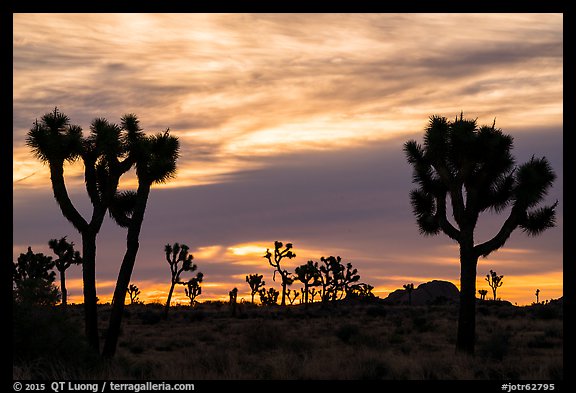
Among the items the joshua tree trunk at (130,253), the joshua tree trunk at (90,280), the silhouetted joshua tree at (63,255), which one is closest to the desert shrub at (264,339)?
the joshua tree trunk at (130,253)

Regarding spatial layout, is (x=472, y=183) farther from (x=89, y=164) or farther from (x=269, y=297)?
(x=269, y=297)

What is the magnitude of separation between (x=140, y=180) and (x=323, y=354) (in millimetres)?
7810

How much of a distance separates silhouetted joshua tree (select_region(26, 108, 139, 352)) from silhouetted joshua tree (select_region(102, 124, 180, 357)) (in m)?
0.38

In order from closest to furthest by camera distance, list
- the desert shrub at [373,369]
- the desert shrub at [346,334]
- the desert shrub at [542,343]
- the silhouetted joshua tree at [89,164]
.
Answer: the desert shrub at [373,369]
the silhouetted joshua tree at [89,164]
the desert shrub at [542,343]
the desert shrub at [346,334]

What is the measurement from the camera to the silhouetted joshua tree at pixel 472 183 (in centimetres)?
2372

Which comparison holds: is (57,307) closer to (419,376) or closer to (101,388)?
(101,388)

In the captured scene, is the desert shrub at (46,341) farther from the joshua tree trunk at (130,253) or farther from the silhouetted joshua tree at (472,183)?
the silhouetted joshua tree at (472,183)

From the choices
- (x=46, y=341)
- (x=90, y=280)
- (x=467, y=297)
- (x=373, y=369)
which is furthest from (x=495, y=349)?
(x=46, y=341)

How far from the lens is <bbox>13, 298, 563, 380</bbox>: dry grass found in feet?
53.2

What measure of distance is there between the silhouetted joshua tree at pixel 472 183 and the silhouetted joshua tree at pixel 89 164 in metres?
9.81

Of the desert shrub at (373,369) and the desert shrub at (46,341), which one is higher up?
the desert shrub at (46,341)

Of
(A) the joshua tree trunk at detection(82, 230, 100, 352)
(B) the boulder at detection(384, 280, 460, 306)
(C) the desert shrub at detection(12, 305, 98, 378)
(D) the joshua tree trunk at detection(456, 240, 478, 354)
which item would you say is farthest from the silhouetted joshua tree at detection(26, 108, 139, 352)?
(B) the boulder at detection(384, 280, 460, 306)

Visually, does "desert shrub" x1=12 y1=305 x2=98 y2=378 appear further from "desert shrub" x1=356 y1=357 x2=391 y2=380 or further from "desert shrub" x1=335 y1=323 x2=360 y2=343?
"desert shrub" x1=335 y1=323 x2=360 y2=343

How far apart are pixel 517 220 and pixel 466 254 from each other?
6.49 feet
